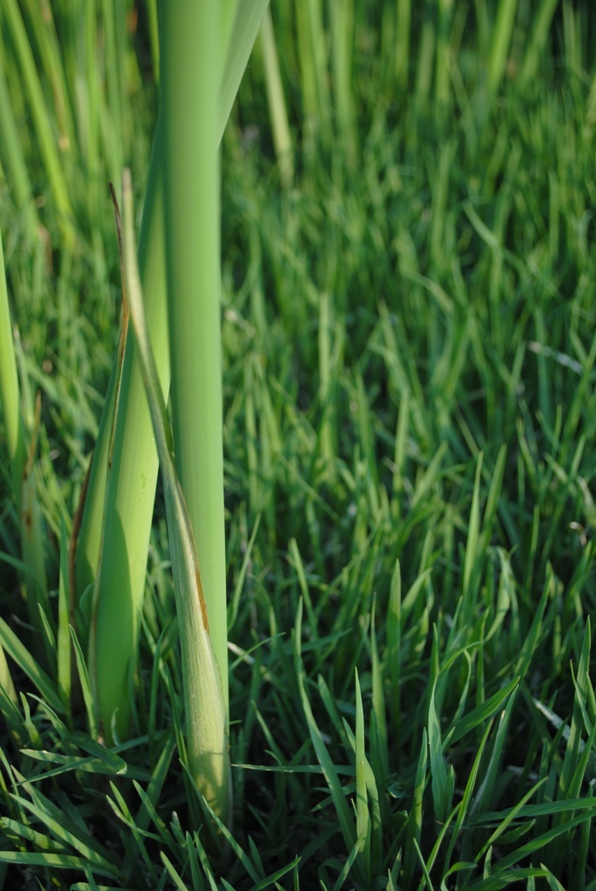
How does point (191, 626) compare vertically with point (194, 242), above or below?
below

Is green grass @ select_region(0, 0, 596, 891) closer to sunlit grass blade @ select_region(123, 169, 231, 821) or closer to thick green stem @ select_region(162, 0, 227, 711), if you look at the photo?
sunlit grass blade @ select_region(123, 169, 231, 821)

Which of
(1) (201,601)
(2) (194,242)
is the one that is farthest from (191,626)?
(2) (194,242)

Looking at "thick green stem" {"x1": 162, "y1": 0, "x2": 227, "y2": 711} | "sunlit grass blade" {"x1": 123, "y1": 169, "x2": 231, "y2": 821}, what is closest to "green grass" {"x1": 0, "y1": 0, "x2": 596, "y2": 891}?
"sunlit grass blade" {"x1": 123, "y1": 169, "x2": 231, "y2": 821}

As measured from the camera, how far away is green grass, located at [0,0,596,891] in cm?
49

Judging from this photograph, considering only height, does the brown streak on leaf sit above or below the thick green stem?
below

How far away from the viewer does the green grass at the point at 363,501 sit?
488mm

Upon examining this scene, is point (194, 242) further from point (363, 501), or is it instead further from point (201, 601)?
point (363, 501)

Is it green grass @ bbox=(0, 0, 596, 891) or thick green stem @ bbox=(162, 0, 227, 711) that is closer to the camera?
thick green stem @ bbox=(162, 0, 227, 711)

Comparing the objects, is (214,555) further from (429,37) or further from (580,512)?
(429,37)

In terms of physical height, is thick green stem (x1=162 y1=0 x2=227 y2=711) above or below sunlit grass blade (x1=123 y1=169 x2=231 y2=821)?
above

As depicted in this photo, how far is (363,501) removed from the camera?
0.66 metres

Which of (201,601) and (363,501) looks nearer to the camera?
(201,601)

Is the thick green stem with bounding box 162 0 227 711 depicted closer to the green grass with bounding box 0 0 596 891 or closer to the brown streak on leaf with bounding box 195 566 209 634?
the brown streak on leaf with bounding box 195 566 209 634

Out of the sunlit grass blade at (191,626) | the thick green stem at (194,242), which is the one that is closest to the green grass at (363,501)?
the sunlit grass blade at (191,626)
